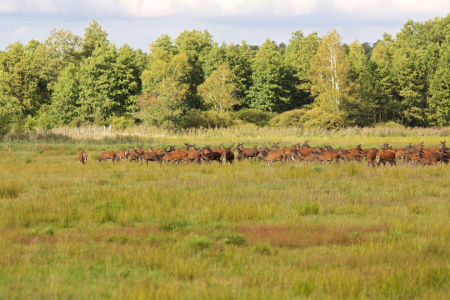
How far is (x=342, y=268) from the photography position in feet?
22.7

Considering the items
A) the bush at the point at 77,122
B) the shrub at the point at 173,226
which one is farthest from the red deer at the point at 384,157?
the bush at the point at 77,122

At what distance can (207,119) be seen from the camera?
223 feet

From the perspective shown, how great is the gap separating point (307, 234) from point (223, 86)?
64271 mm

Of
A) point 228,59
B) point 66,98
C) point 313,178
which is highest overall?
point 228,59

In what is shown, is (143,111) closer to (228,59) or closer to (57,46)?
(228,59)

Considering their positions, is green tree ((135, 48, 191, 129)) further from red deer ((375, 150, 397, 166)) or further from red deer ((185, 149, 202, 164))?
red deer ((375, 150, 397, 166))

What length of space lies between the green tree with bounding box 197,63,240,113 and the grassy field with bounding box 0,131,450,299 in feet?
187

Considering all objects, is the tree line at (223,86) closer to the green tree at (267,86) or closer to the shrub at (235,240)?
the green tree at (267,86)

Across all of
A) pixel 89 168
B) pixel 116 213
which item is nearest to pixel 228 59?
pixel 89 168

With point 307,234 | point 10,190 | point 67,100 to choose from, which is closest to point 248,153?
point 10,190

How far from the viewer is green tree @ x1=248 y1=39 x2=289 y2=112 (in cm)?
7794

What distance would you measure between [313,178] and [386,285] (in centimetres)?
1016

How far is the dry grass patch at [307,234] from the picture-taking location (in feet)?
27.9

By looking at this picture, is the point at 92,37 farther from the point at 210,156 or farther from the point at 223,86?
the point at 210,156
